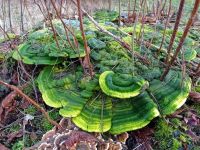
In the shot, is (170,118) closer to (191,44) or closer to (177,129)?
(177,129)

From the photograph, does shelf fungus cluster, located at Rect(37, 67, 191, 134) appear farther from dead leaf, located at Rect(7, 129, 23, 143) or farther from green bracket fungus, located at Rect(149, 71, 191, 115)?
dead leaf, located at Rect(7, 129, 23, 143)

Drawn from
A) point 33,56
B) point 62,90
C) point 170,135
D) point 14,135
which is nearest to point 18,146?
point 14,135

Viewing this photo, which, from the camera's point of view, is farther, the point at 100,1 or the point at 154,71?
the point at 100,1

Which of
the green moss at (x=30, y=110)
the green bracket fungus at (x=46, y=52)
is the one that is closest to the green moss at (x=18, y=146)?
the green moss at (x=30, y=110)

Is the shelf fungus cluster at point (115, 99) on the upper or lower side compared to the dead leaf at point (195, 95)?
upper

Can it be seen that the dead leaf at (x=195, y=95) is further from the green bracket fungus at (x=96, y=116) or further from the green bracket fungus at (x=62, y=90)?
the green bracket fungus at (x=62, y=90)

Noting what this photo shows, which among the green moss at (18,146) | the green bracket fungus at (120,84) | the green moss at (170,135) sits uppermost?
the green bracket fungus at (120,84)

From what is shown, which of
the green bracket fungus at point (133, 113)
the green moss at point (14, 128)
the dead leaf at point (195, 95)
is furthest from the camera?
the green moss at point (14, 128)

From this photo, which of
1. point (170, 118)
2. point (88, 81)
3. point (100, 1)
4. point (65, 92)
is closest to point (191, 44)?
point (170, 118)
